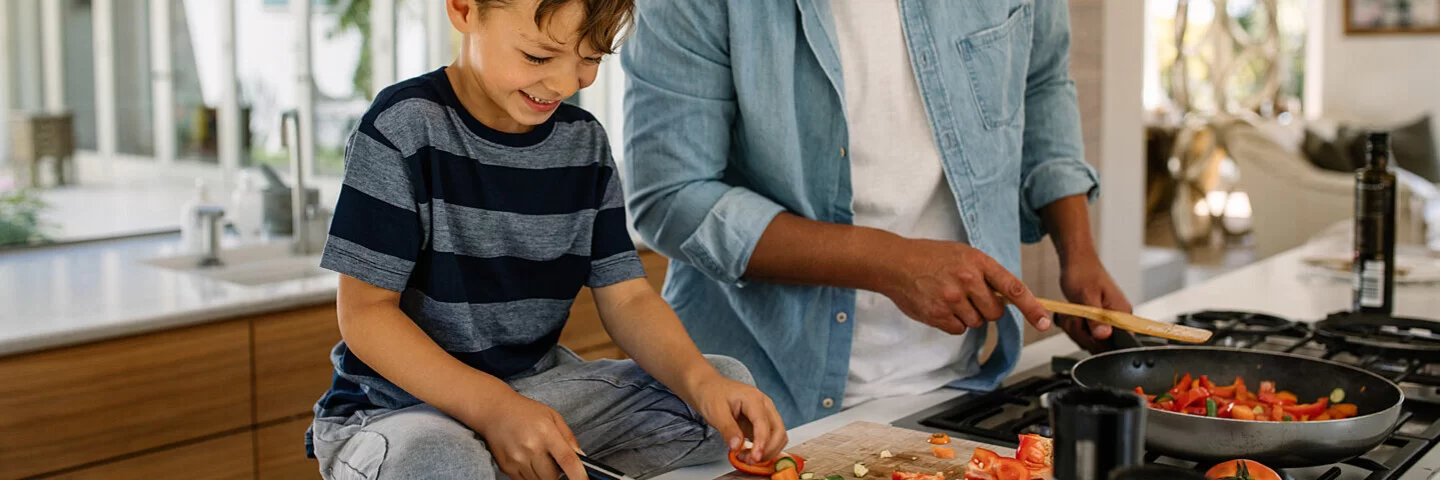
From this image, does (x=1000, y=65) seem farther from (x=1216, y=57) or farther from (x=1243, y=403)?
(x=1216, y=57)

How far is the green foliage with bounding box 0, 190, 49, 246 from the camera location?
2883 millimetres

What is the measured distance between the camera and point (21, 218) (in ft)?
9.57

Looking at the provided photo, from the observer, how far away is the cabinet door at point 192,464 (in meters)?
2.17

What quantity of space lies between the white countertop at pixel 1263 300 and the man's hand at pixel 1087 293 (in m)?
0.11

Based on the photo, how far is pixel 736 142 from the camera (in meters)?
1.58

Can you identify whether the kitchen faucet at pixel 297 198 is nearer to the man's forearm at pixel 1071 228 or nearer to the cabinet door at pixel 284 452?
the cabinet door at pixel 284 452

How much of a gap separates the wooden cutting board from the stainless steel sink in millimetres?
1772

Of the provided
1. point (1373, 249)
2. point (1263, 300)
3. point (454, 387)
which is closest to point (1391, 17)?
point (1263, 300)

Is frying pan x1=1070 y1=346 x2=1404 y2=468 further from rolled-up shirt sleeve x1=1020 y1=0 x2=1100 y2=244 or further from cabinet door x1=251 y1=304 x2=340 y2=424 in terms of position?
cabinet door x1=251 y1=304 x2=340 y2=424

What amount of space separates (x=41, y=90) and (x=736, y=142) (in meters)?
2.16

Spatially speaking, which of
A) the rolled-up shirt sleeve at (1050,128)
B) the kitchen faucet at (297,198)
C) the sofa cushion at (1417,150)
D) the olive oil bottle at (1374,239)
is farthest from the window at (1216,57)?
the rolled-up shirt sleeve at (1050,128)

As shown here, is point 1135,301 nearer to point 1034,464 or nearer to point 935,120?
point 935,120

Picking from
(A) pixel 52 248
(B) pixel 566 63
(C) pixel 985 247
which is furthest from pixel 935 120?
(A) pixel 52 248

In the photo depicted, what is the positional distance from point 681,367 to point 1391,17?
345 inches
